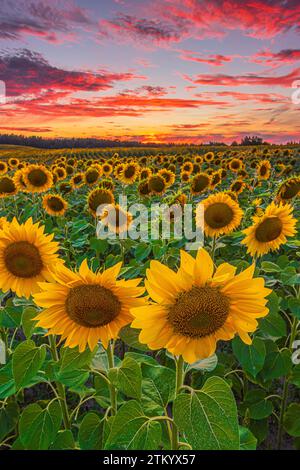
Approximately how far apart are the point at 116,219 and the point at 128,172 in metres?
4.20

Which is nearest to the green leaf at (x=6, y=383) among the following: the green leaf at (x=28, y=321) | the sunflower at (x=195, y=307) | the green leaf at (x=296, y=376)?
the green leaf at (x=28, y=321)

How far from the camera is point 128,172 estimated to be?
8.89 m

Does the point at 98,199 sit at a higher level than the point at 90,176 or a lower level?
lower

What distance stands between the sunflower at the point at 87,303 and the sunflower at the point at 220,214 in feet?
9.50

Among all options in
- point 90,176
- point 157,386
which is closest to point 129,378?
point 157,386

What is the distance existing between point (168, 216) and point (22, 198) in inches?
246

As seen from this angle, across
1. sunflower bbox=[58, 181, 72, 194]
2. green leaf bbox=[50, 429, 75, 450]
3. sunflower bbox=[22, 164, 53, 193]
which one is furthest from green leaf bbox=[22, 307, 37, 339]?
sunflower bbox=[58, 181, 72, 194]

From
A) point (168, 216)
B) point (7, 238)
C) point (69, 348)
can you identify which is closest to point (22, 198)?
point (168, 216)

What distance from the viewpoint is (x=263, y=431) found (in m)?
2.84

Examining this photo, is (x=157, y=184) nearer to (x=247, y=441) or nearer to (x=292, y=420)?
(x=292, y=420)

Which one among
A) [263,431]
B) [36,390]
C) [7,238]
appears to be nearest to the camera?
[7,238]

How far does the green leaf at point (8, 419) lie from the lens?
96.3 inches
